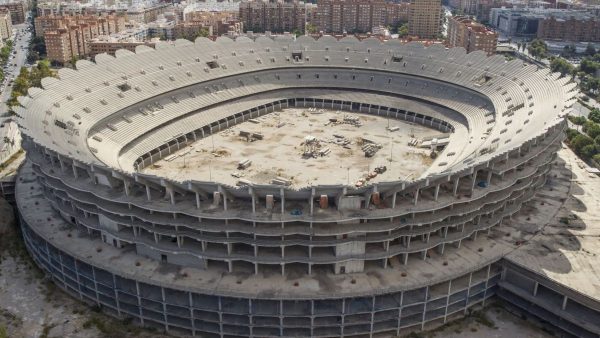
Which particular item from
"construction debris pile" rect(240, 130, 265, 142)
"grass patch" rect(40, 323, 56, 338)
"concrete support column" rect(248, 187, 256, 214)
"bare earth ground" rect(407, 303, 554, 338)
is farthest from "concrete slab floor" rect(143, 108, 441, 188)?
"grass patch" rect(40, 323, 56, 338)

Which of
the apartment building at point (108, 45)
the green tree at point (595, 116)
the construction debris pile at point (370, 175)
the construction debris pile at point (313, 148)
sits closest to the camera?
the construction debris pile at point (370, 175)

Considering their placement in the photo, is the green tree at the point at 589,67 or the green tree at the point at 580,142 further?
the green tree at the point at 589,67

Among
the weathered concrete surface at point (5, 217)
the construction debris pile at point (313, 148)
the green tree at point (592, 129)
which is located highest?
the green tree at point (592, 129)

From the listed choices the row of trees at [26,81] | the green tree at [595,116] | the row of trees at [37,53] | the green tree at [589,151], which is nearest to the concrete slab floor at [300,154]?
the green tree at [589,151]

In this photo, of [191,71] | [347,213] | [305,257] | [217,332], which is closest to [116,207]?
[217,332]

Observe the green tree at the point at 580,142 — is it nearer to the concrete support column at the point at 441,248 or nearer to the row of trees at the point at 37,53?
the concrete support column at the point at 441,248

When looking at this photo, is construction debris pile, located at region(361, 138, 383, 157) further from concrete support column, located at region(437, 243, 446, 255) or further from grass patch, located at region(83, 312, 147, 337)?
grass patch, located at region(83, 312, 147, 337)

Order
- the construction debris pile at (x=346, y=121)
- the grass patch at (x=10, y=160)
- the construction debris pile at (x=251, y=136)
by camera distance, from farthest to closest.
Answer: the construction debris pile at (x=346, y=121), the construction debris pile at (x=251, y=136), the grass patch at (x=10, y=160)

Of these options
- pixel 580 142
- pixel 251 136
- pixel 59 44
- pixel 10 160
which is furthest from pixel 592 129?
pixel 59 44

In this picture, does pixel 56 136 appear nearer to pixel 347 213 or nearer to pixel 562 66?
pixel 347 213

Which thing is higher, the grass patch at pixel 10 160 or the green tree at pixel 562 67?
the green tree at pixel 562 67

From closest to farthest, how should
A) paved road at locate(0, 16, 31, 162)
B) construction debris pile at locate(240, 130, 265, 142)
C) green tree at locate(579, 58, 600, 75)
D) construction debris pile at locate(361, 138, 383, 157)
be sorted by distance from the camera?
construction debris pile at locate(361, 138, 383, 157) → paved road at locate(0, 16, 31, 162) → construction debris pile at locate(240, 130, 265, 142) → green tree at locate(579, 58, 600, 75)
